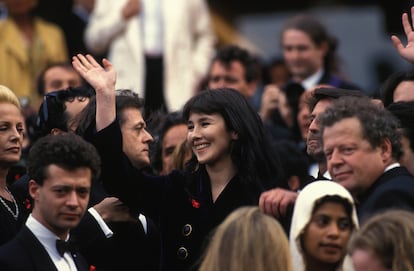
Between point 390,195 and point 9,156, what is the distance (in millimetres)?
2312

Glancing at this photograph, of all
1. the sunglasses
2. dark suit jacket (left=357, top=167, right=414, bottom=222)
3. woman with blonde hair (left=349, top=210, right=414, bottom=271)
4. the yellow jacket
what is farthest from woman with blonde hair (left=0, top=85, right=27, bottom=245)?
the yellow jacket

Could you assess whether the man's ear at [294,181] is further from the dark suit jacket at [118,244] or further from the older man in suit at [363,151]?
the older man in suit at [363,151]

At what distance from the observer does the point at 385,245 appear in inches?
236

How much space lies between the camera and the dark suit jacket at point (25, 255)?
677cm

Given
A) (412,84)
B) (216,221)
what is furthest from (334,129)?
(412,84)

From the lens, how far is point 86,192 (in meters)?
7.09

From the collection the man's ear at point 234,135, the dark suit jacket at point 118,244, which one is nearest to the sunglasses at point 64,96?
the dark suit jacket at point 118,244

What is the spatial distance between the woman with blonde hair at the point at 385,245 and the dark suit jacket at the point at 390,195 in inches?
29.8

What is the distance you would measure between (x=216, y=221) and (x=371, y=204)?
3.83 ft

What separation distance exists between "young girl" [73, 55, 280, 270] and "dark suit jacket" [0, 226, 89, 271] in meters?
0.78

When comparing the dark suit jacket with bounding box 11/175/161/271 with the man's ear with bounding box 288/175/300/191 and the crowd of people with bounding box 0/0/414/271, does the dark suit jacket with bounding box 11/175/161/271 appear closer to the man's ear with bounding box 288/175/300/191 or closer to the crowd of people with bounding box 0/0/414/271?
the crowd of people with bounding box 0/0/414/271

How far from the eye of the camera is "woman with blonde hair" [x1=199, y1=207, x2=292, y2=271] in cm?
615

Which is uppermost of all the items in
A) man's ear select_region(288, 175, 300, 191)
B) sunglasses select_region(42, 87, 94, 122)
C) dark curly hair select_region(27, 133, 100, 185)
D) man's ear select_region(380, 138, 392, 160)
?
sunglasses select_region(42, 87, 94, 122)

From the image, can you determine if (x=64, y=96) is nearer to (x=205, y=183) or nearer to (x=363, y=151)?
(x=205, y=183)
